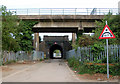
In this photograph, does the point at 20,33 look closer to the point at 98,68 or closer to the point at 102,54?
the point at 102,54


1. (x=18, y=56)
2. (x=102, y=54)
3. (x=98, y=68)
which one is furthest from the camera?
(x=18, y=56)

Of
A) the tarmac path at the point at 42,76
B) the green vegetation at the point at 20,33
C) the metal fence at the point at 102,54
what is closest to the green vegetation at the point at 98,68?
the metal fence at the point at 102,54

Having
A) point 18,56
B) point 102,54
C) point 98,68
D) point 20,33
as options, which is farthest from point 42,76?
point 20,33

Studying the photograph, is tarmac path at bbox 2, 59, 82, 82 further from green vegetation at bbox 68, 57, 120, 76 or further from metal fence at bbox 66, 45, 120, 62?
metal fence at bbox 66, 45, 120, 62

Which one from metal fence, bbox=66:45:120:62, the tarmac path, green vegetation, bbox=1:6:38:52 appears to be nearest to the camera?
the tarmac path

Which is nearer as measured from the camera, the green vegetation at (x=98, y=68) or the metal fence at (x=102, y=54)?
the green vegetation at (x=98, y=68)

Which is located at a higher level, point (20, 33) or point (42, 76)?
point (20, 33)

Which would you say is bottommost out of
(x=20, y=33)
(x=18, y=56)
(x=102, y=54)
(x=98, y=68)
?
(x=18, y=56)

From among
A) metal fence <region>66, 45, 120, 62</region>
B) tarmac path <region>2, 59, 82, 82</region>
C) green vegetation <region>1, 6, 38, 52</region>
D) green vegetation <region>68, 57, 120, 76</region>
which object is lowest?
tarmac path <region>2, 59, 82, 82</region>

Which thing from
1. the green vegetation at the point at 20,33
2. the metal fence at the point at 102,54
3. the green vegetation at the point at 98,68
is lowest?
the green vegetation at the point at 98,68

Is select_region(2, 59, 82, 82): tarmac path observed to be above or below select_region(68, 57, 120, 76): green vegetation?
below

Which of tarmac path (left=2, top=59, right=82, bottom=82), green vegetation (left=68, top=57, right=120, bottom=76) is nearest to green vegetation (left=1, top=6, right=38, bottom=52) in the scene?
tarmac path (left=2, top=59, right=82, bottom=82)

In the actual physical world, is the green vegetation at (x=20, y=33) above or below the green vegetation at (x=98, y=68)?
above

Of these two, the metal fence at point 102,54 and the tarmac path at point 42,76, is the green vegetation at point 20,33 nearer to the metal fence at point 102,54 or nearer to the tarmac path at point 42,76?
the tarmac path at point 42,76
